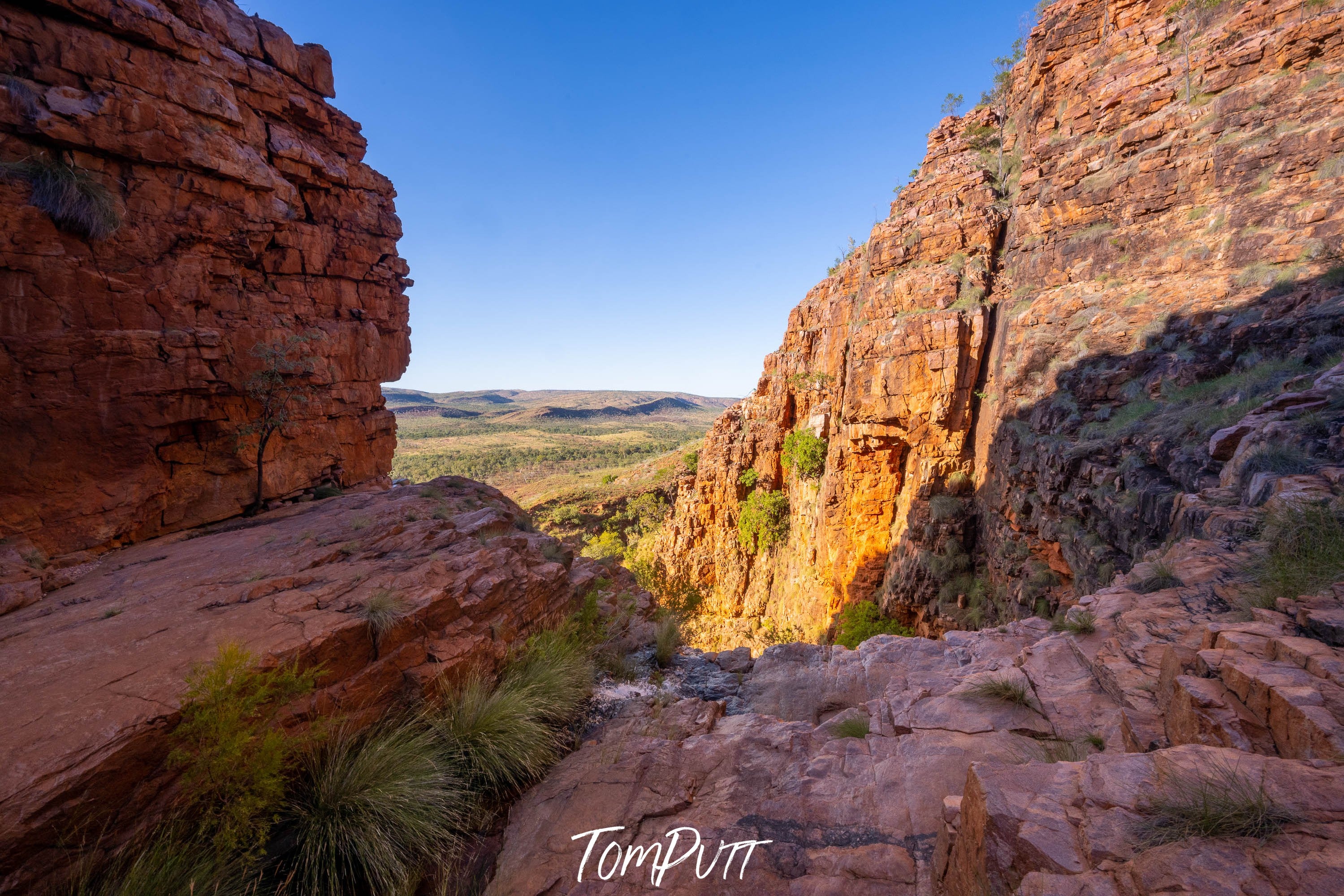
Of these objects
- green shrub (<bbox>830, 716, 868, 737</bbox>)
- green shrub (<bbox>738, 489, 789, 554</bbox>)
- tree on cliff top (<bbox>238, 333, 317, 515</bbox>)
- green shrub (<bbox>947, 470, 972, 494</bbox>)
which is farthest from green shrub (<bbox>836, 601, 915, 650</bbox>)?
tree on cliff top (<bbox>238, 333, 317, 515</bbox>)

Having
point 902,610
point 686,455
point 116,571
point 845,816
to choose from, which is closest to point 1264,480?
point 845,816

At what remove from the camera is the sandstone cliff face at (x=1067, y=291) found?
30.1 ft

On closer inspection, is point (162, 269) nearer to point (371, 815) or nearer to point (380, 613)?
point (380, 613)

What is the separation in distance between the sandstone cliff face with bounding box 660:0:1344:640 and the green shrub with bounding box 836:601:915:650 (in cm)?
61

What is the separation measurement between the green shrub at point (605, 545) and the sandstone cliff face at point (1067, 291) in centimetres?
1235

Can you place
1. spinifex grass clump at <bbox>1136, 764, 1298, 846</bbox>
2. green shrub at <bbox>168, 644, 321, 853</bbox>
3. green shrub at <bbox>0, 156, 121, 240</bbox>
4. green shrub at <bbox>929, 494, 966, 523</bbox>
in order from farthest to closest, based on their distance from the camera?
green shrub at <bbox>929, 494, 966, 523</bbox>
green shrub at <bbox>0, 156, 121, 240</bbox>
green shrub at <bbox>168, 644, 321, 853</bbox>
spinifex grass clump at <bbox>1136, 764, 1298, 846</bbox>

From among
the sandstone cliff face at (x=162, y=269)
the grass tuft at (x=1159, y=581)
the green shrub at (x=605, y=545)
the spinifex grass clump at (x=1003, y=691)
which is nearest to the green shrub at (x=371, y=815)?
the spinifex grass clump at (x=1003, y=691)

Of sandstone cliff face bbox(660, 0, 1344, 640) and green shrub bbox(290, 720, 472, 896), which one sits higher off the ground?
sandstone cliff face bbox(660, 0, 1344, 640)

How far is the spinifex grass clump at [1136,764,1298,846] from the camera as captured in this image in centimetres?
210

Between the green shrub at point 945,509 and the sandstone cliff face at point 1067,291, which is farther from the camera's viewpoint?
the green shrub at point 945,509

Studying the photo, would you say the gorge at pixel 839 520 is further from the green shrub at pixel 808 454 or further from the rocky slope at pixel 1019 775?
the green shrub at pixel 808 454

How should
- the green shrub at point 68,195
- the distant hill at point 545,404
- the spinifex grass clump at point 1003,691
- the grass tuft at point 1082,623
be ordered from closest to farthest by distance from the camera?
the spinifex grass clump at point 1003,691
the grass tuft at point 1082,623
the green shrub at point 68,195
the distant hill at point 545,404

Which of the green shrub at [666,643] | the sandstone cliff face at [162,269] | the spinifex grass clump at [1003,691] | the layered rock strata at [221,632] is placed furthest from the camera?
the green shrub at [666,643]

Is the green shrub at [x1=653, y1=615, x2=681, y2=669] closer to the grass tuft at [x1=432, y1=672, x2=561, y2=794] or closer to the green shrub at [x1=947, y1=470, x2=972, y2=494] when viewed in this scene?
the grass tuft at [x1=432, y1=672, x2=561, y2=794]
